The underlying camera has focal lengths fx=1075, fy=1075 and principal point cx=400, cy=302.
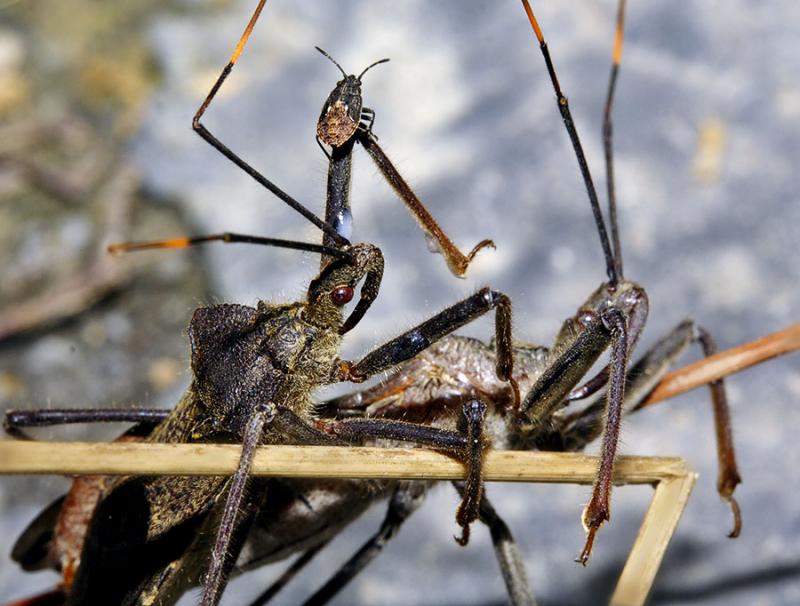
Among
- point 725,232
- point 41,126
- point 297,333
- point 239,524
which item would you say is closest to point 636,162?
point 725,232

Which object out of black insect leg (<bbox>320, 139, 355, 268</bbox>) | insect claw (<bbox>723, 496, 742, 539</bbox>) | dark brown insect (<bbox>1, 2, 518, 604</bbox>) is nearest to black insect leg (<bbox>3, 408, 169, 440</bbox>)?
dark brown insect (<bbox>1, 2, 518, 604</bbox>)

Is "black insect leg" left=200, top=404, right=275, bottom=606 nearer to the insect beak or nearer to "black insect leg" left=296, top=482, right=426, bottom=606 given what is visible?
the insect beak

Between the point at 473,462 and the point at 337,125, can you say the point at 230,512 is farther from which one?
the point at 337,125

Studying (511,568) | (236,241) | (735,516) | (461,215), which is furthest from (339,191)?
(461,215)

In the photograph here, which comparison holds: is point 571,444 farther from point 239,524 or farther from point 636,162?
point 636,162

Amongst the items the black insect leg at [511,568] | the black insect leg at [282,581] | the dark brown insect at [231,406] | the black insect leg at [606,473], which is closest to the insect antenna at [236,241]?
the dark brown insect at [231,406]

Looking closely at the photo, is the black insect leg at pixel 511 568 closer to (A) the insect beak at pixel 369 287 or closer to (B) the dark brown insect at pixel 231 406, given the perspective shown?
(B) the dark brown insect at pixel 231 406
